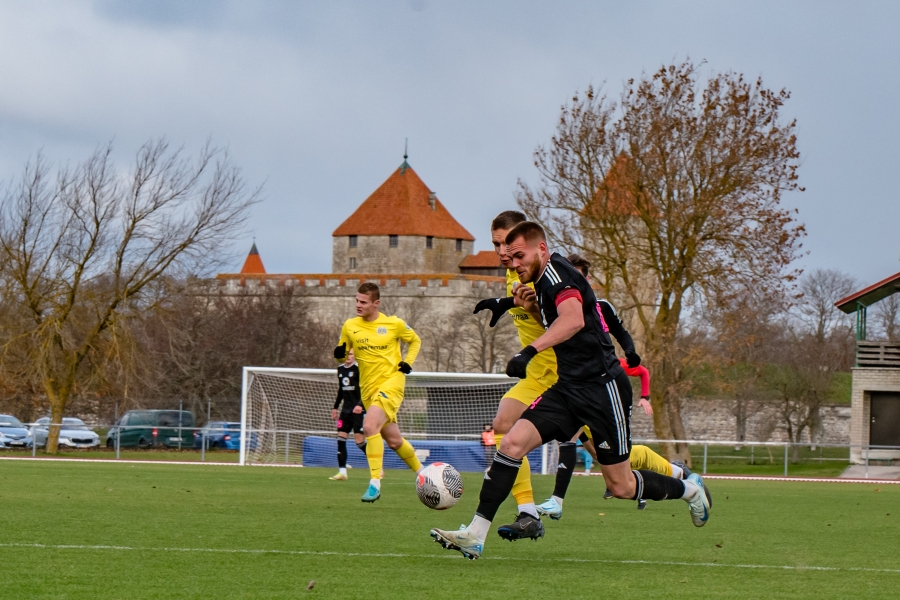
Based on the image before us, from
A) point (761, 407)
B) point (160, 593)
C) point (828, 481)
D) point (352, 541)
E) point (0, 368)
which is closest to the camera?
point (160, 593)

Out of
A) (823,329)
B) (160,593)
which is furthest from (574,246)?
(823,329)

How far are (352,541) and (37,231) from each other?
27.9 m

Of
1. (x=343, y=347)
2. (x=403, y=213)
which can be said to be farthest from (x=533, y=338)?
(x=403, y=213)

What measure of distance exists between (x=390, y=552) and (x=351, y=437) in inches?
837

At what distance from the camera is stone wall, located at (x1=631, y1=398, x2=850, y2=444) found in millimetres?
57094

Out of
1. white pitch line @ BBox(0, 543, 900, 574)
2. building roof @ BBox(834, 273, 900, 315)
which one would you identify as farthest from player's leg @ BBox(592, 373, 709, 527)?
building roof @ BBox(834, 273, 900, 315)

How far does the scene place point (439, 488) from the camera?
7.29 metres

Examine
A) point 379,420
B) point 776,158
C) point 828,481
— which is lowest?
point 828,481

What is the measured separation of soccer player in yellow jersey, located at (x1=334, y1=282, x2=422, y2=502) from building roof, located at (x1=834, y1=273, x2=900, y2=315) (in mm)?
33337

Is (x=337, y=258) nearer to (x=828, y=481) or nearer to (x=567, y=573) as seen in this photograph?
(x=828, y=481)

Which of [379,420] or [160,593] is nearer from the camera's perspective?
[160,593]

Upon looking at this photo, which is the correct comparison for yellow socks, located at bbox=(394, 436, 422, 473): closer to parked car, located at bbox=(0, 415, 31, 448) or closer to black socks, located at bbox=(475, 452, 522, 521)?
black socks, located at bbox=(475, 452, 522, 521)

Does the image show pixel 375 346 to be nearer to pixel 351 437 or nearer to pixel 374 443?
pixel 374 443

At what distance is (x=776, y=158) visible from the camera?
111ft
